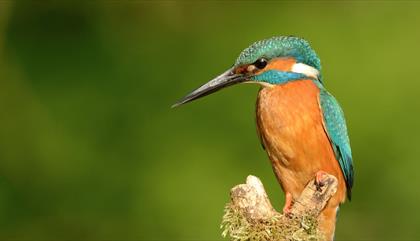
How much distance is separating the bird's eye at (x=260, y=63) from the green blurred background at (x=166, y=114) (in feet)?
3.45

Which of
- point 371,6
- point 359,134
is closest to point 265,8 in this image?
point 371,6

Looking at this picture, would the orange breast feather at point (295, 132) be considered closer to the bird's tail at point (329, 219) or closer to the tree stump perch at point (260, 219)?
the bird's tail at point (329, 219)

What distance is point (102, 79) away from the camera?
6.42 meters

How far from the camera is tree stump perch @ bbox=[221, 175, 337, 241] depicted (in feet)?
12.6

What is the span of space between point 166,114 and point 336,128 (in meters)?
1.52

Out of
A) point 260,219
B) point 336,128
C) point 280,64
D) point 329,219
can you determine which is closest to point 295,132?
point 336,128

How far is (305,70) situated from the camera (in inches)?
203

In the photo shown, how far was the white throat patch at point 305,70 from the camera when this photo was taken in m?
5.11

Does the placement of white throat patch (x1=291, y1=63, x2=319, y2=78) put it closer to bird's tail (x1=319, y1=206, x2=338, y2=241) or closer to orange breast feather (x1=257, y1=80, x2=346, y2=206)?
orange breast feather (x1=257, y1=80, x2=346, y2=206)

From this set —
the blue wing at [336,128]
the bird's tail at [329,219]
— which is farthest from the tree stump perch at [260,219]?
the bird's tail at [329,219]

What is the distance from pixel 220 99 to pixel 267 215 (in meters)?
2.30

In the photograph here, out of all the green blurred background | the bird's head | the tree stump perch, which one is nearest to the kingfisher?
the bird's head

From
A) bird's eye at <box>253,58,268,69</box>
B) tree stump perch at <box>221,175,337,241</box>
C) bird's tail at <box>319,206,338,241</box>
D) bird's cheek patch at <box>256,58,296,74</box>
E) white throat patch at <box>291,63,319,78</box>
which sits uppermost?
bird's eye at <box>253,58,268,69</box>

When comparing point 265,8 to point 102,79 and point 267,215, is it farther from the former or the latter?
point 267,215
